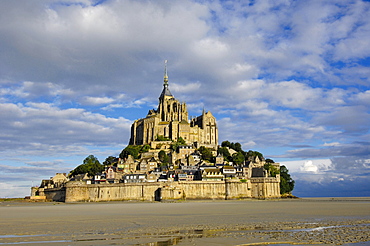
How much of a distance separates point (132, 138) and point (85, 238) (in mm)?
114009

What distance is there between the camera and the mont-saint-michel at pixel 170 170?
78.3m

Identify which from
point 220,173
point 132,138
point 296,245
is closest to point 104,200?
point 220,173

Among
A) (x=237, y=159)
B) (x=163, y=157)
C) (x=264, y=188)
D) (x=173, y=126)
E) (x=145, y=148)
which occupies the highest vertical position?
(x=173, y=126)

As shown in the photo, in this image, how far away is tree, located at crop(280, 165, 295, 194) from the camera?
3658 inches

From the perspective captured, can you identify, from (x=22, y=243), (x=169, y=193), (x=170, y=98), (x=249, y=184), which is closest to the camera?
(x=22, y=243)

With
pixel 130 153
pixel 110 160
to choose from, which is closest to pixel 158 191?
pixel 130 153

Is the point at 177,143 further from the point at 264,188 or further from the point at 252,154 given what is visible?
the point at 264,188

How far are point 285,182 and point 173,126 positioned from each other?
44.2m

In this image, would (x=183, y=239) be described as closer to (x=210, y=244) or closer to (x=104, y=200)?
(x=210, y=244)

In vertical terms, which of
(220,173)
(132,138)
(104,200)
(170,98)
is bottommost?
(104,200)

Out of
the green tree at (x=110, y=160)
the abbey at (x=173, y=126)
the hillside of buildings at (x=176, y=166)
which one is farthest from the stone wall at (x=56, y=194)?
the abbey at (x=173, y=126)

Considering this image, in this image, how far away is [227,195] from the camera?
78188mm

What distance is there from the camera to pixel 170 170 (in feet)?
290

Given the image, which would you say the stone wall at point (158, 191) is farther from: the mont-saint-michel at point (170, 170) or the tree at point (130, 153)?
the tree at point (130, 153)
